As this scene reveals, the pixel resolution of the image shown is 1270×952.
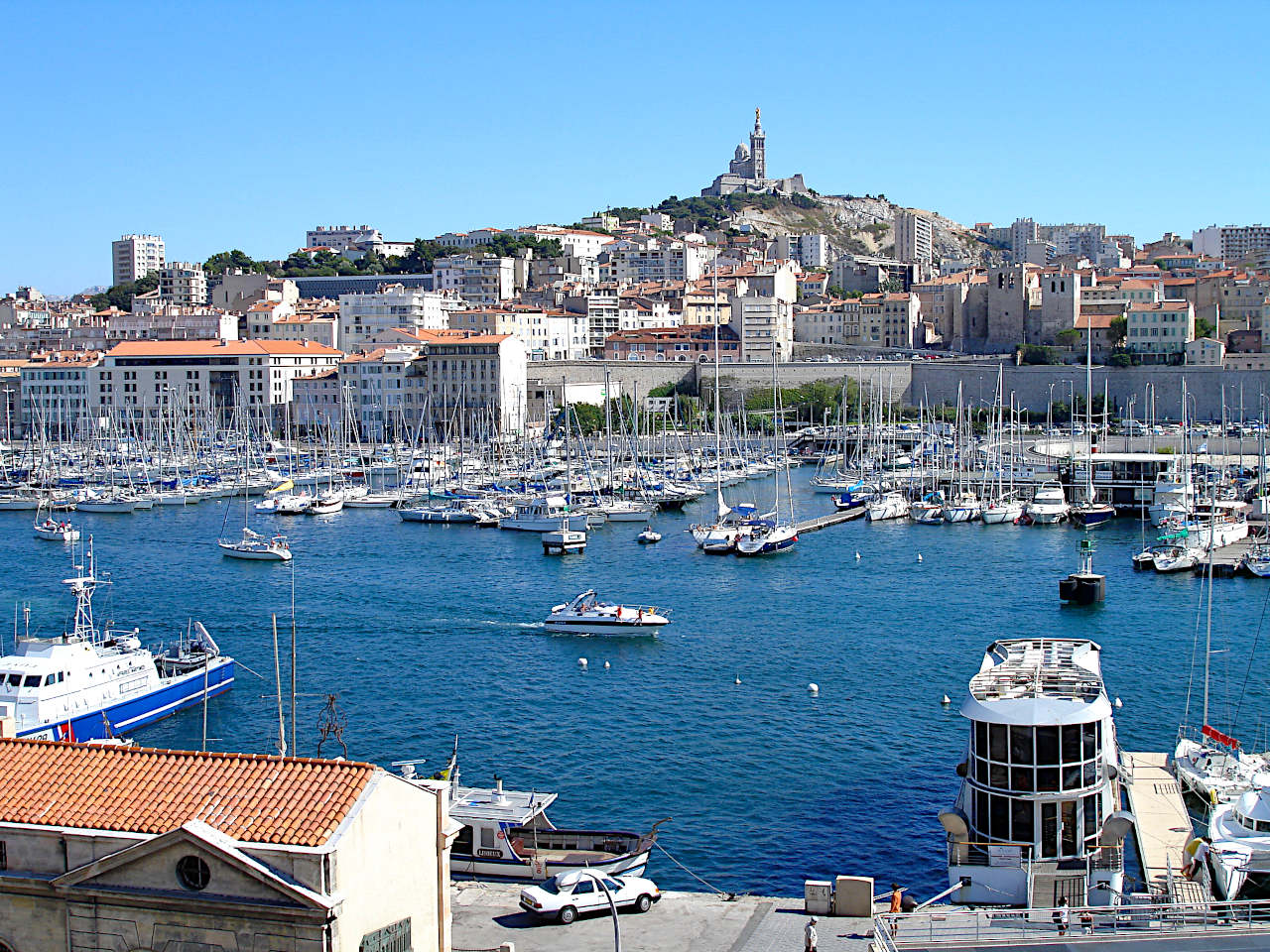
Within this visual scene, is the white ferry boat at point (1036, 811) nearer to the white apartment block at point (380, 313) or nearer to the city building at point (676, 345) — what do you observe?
the city building at point (676, 345)

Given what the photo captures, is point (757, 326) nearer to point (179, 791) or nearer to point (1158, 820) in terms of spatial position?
point (1158, 820)

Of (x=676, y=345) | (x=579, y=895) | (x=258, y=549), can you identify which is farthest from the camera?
(x=676, y=345)

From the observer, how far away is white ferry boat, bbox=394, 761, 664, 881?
12.4 meters

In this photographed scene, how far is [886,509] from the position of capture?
131 ft

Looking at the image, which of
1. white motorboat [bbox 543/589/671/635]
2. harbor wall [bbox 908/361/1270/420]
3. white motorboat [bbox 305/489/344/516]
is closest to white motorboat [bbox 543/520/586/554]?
white motorboat [bbox 543/589/671/635]

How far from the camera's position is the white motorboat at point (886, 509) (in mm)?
39625

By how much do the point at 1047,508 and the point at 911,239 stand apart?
85951mm

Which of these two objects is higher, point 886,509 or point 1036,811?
point 1036,811

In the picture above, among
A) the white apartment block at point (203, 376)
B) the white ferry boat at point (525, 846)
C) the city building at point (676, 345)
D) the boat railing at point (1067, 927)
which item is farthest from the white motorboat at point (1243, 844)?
the city building at point (676, 345)

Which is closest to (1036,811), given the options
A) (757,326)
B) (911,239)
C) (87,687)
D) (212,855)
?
(212,855)

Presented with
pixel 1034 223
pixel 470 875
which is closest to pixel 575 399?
pixel 470 875

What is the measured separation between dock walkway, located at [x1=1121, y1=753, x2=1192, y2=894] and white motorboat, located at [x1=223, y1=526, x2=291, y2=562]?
21781mm

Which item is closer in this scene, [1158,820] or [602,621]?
[1158,820]

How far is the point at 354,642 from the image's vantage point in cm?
2362
